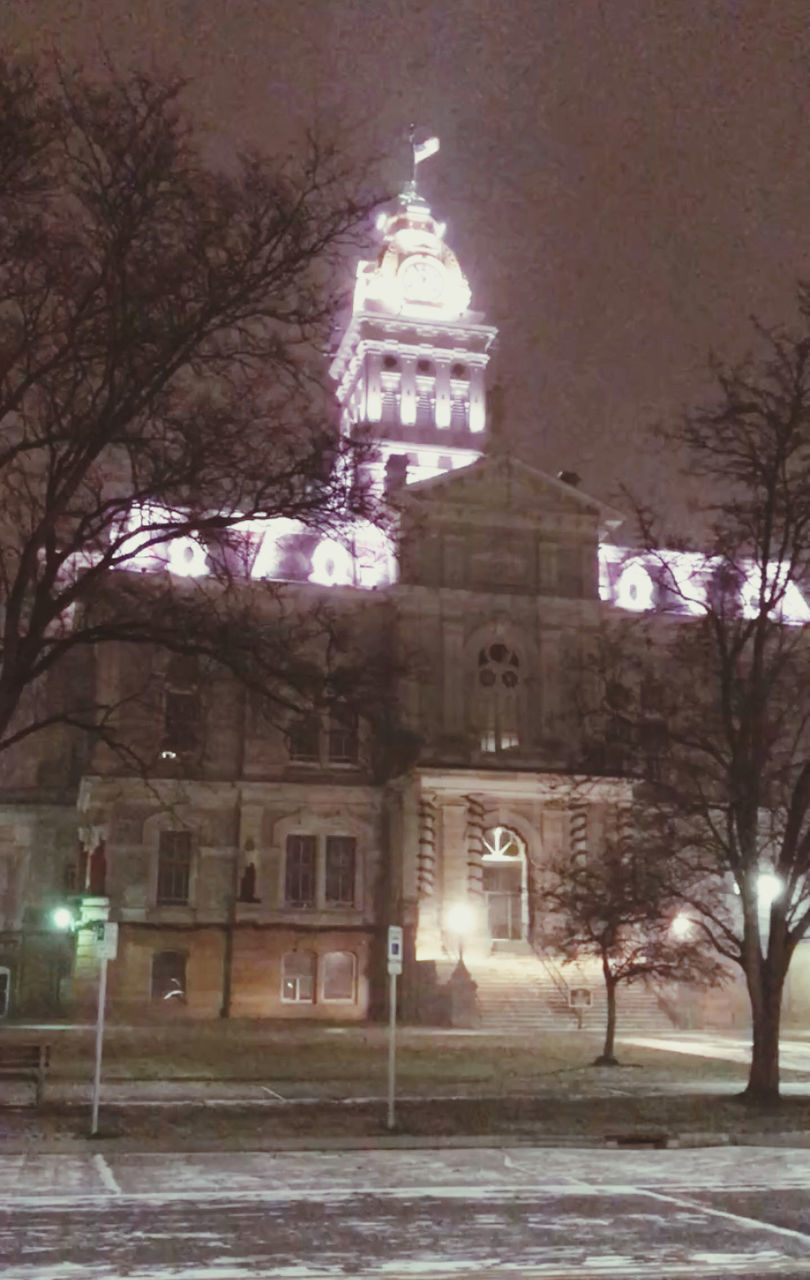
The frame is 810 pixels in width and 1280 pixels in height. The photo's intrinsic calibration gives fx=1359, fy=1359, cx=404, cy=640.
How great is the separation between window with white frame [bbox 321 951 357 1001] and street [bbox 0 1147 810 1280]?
33170 mm

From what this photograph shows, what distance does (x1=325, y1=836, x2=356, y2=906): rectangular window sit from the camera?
5006 cm

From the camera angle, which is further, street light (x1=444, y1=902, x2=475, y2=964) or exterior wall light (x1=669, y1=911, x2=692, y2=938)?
street light (x1=444, y1=902, x2=475, y2=964)

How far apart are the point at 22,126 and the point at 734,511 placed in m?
12.5

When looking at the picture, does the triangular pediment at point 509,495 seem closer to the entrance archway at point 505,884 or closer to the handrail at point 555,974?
the entrance archway at point 505,884

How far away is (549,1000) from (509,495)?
20.0 m

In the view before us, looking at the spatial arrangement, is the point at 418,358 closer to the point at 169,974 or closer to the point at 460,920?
the point at 460,920

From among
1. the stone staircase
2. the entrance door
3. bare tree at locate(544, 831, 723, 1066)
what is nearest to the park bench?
bare tree at locate(544, 831, 723, 1066)

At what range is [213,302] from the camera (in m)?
17.3

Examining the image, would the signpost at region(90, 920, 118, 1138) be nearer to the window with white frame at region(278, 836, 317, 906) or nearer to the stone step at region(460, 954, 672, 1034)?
the stone step at region(460, 954, 672, 1034)

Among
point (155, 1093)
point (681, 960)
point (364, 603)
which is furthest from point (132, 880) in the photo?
point (155, 1093)

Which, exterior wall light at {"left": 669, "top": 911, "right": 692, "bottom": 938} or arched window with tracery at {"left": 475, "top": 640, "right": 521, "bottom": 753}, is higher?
arched window with tracery at {"left": 475, "top": 640, "right": 521, "bottom": 753}

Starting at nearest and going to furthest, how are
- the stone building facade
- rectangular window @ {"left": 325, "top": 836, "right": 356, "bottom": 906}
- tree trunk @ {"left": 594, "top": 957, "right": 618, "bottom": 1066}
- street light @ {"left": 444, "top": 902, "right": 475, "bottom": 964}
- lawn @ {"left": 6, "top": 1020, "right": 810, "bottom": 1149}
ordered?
lawn @ {"left": 6, "top": 1020, "right": 810, "bottom": 1149}
tree trunk @ {"left": 594, "top": 957, "right": 618, "bottom": 1066}
street light @ {"left": 444, "top": 902, "right": 475, "bottom": 964}
the stone building facade
rectangular window @ {"left": 325, "top": 836, "right": 356, "bottom": 906}

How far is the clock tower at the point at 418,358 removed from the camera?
68.3 metres

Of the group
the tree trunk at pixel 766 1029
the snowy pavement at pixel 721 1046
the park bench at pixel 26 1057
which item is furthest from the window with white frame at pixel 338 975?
the park bench at pixel 26 1057
